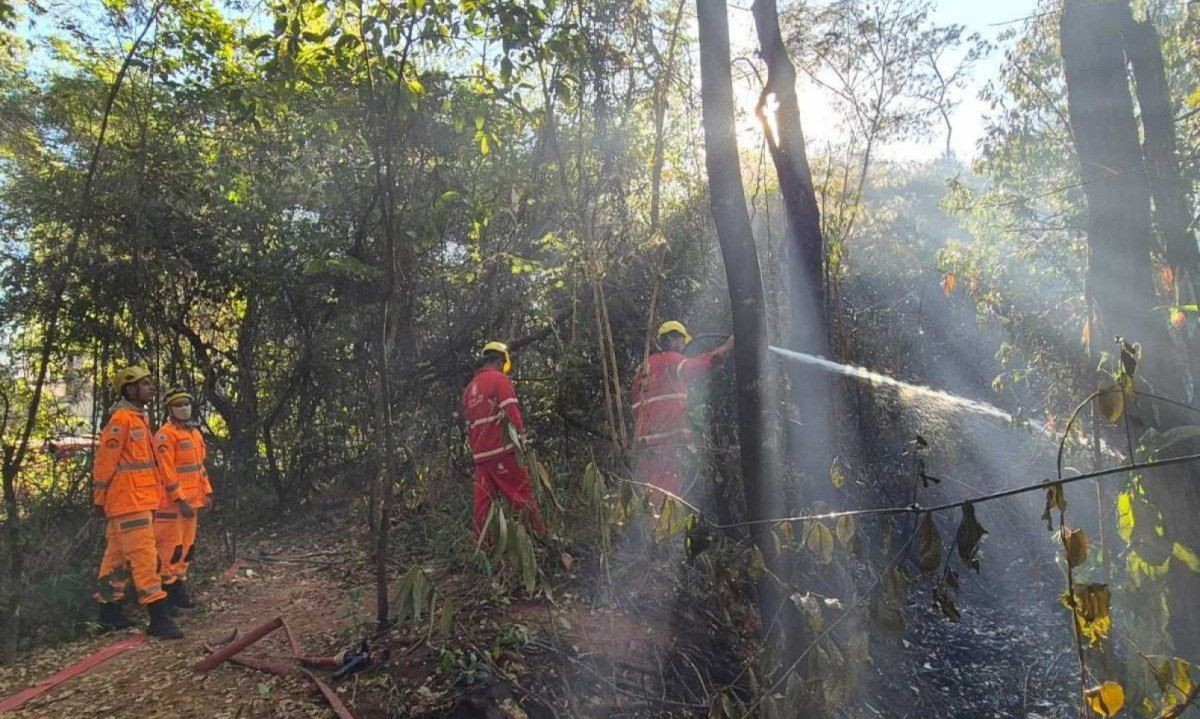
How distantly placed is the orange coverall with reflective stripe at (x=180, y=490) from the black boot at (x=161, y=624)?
18.1 inches

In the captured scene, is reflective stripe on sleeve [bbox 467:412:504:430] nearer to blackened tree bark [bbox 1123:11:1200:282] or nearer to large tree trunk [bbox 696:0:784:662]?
large tree trunk [bbox 696:0:784:662]

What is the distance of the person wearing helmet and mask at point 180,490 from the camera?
5223 millimetres

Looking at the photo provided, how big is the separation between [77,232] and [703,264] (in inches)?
214

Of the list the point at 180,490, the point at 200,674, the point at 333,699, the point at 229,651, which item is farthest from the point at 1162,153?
the point at 180,490

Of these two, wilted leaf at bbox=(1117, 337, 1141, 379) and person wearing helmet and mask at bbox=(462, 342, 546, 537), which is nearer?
wilted leaf at bbox=(1117, 337, 1141, 379)

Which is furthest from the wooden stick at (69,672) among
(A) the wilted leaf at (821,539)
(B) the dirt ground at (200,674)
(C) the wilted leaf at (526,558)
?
(A) the wilted leaf at (821,539)

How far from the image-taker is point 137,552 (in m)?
4.75

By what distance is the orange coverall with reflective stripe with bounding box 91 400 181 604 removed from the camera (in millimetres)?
4727

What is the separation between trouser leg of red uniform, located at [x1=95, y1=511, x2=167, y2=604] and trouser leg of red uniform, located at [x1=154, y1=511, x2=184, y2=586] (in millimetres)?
330

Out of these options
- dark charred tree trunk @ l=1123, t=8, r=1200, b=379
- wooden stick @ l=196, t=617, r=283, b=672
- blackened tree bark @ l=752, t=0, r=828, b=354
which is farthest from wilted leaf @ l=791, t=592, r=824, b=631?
dark charred tree trunk @ l=1123, t=8, r=1200, b=379

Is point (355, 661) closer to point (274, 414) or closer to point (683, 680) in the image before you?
point (683, 680)

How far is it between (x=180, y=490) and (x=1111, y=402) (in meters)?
5.87

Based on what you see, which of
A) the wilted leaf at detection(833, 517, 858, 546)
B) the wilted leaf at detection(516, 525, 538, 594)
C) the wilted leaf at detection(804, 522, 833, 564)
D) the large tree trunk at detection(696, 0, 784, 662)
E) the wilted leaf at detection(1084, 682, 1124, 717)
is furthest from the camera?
the large tree trunk at detection(696, 0, 784, 662)

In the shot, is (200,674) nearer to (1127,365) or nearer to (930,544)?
(930,544)
